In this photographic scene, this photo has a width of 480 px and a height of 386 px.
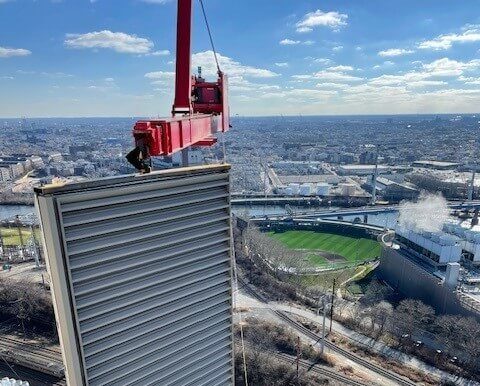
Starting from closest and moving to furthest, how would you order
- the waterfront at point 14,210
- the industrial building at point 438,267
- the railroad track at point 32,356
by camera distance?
1. the railroad track at point 32,356
2. the industrial building at point 438,267
3. the waterfront at point 14,210

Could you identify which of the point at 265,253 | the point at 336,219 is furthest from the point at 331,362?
the point at 336,219

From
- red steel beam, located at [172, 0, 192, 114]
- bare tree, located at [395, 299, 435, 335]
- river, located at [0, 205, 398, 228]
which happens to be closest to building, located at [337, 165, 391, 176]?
river, located at [0, 205, 398, 228]

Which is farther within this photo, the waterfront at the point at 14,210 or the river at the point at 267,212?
the waterfront at the point at 14,210

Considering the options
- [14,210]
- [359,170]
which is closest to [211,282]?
[14,210]

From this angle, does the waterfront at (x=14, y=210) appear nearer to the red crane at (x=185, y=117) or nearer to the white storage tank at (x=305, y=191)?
the white storage tank at (x=305, y=191)

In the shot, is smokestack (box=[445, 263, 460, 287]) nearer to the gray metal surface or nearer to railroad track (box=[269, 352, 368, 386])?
railroad track (box=[269, 352, 368, 386])

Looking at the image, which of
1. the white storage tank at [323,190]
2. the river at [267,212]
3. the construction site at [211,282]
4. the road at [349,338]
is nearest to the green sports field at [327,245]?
the construction site at [211,282]
